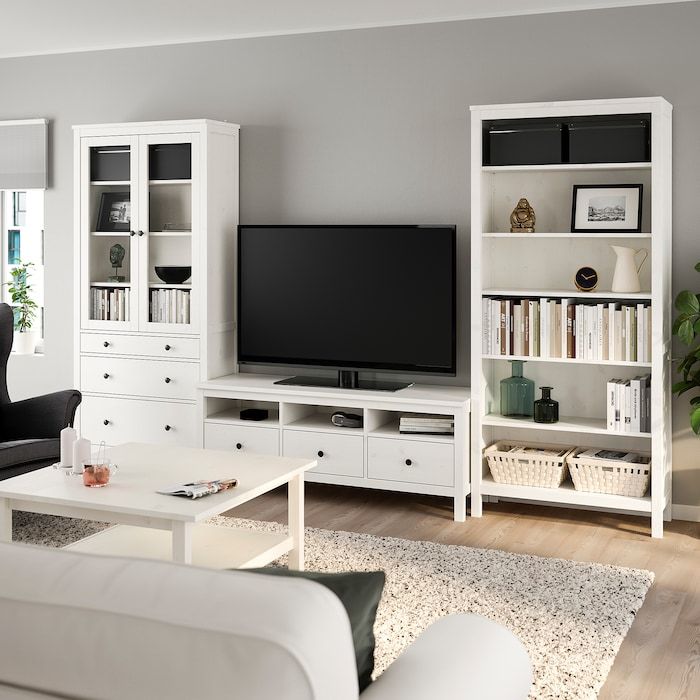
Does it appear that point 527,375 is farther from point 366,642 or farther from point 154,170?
point 366,642

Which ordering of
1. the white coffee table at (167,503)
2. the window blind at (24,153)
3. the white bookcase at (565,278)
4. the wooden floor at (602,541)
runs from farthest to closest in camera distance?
the window blind at (24,153) < the white bookcase at (565,278) < the white coffee table at (167,503) < the wooden floor at (602,541)

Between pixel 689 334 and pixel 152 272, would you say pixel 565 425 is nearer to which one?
pixel 689 334

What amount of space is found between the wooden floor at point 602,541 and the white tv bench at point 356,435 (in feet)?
0.57

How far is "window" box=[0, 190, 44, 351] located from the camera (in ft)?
20.7

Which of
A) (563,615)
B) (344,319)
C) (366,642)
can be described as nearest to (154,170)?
(344,319)

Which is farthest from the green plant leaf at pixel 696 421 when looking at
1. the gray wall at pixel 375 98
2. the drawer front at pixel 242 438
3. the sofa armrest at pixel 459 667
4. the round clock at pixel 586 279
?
the sofa armrest at pixel 459 667

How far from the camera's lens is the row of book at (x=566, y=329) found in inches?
175

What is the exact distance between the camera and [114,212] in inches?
220

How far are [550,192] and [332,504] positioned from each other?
1.97 metres

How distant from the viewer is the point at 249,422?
5.16 m

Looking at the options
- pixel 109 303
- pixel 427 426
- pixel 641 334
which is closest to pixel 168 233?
pixel 109 303

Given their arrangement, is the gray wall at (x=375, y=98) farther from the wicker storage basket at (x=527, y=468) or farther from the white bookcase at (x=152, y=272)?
the wicker storage basket at (x=527, y=468)

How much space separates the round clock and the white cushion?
144 inches

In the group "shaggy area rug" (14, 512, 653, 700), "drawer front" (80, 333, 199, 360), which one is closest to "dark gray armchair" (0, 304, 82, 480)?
"shaggy area rug" (14, 512, 653, 700)
